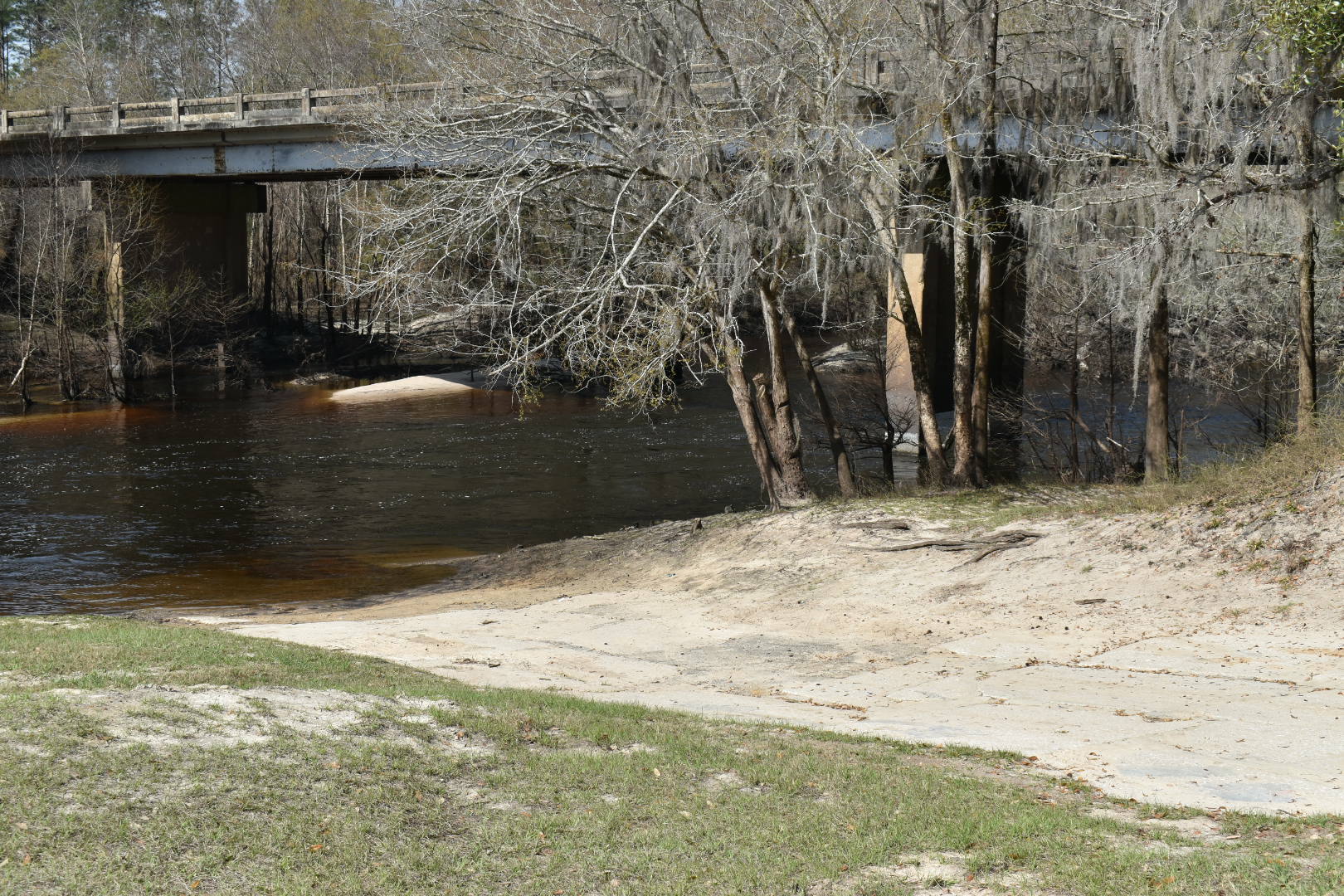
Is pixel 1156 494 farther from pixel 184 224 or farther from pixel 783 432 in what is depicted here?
pixel 184 224

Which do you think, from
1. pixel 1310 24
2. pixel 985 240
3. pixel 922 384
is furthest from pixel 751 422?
pixel 1310 24

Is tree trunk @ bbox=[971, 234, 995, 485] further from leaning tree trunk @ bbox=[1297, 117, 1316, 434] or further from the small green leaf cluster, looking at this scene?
the small green leaf cluster

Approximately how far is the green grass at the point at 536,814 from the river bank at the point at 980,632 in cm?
101

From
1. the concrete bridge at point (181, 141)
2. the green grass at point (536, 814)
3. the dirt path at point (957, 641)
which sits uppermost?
the concrete bridge at point (181, 141)

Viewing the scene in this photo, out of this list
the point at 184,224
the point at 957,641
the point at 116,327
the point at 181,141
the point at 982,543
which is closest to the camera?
the point at 957,641

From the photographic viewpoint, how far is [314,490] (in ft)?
88.7

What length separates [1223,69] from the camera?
15.3 m

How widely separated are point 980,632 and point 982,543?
97.2 inches

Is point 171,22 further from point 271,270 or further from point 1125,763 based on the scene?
point 1125,763

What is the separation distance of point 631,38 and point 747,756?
12.4 m

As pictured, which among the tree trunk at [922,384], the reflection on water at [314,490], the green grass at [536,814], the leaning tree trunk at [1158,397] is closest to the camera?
the green grass at [536,814]


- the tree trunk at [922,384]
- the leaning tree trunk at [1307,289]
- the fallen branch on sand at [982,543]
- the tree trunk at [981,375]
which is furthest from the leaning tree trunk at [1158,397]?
the fallen branch on sand at [982,543]

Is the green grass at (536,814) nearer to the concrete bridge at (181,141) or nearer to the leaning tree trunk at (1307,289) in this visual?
the leaning tree trunk at (1307,289)

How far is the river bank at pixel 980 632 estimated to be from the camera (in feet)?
28.6
